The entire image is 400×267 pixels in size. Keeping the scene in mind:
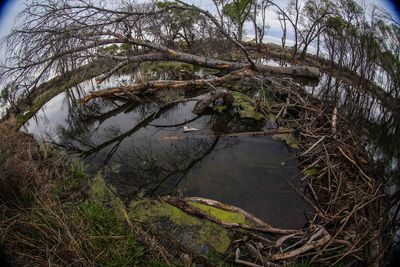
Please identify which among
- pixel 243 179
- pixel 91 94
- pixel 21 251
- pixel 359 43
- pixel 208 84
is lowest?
pixel 21 251

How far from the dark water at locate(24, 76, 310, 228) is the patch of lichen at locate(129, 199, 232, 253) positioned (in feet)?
2.04

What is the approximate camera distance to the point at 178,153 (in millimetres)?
6469

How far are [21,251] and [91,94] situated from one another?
5737mm

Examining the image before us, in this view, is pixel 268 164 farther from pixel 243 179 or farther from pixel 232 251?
pixel 232 251

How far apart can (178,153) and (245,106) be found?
2664 mm

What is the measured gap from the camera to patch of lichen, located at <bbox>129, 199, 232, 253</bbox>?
Answer: 3.94 m

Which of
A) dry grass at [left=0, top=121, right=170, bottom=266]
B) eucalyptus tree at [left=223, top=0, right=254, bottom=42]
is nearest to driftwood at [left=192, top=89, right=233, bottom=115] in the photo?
dry grass at [left=0, top=121, right=170, bottom=266]

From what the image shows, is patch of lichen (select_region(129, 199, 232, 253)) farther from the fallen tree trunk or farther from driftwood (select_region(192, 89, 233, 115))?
the fallen tree trunk

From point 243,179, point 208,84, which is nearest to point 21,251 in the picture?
point 243,179

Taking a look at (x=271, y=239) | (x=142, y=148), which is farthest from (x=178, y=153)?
(x=271, y=239)

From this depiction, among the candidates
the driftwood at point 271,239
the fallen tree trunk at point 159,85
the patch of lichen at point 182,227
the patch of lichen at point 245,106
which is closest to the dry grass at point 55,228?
the patch of lichen at point 182,227

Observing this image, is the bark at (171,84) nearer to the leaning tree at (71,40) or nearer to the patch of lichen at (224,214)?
the leaning tree at (71,40)

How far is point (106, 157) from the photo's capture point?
639 centimetres

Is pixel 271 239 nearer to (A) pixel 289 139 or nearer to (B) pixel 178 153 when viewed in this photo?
(B) pixel 178 153
